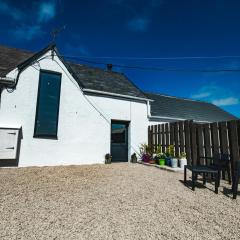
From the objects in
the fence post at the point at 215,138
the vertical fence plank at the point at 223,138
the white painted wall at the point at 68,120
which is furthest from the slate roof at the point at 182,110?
the vertical fence plank at the point at 223,138

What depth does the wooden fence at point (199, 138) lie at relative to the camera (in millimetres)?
6434

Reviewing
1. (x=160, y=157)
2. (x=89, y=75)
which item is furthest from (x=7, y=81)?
(x=160, y=157)

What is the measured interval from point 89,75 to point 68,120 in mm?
4289

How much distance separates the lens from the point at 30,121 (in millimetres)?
8508

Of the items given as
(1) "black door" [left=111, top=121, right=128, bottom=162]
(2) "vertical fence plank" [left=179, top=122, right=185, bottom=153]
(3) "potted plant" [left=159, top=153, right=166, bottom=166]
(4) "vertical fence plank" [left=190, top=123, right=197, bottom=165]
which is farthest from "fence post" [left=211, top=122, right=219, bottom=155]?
(1) "black door" [left=111, top=121, right=128, bottom=162]

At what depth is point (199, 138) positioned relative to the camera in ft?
25.9

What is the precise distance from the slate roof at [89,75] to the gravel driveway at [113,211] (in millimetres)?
6027

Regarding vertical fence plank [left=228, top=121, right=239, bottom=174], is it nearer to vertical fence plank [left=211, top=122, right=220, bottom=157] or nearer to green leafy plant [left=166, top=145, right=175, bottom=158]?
vertical fence plank [left=211, top=122, right=220, bottom=157]

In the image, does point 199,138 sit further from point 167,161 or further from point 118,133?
point 118,133

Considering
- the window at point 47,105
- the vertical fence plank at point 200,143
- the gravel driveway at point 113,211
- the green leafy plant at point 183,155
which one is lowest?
the gravel driveway at point 113,211

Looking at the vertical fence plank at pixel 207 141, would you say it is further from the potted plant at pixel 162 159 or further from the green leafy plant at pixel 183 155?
the potted plant at pixel 162 159

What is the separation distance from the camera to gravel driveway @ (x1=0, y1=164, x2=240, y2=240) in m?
2.88

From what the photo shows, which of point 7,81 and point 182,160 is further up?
point 7,81

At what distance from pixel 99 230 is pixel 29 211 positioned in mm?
1467
